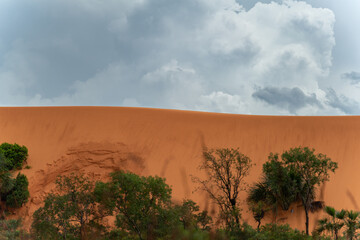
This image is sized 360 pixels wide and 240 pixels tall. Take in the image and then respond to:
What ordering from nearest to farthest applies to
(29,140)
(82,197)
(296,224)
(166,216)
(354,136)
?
(166,216) → (82,197) → (296,224) → (354,136) → (29,140)

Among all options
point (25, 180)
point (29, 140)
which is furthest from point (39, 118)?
point (25, 180)

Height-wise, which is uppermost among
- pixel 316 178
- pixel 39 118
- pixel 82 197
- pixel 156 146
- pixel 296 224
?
pixel 39 118

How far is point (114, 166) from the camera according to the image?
25.3 metres

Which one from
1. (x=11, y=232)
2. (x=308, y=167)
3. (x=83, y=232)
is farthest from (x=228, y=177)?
(x=11, y=232)

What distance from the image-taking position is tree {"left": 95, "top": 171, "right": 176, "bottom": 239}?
12.8 meters

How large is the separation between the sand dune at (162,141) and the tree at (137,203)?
9086 millimetres

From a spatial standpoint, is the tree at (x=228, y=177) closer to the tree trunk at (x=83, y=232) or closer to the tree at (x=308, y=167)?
the tree at (x=308, y=167)

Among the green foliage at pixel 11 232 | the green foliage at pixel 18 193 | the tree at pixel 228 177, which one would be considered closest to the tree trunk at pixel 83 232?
the green foliage at pixel 11 232

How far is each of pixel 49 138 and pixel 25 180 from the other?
8769 mm

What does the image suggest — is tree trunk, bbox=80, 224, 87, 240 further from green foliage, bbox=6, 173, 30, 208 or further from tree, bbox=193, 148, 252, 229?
green foliage, bbox=6, 173, 30, 208

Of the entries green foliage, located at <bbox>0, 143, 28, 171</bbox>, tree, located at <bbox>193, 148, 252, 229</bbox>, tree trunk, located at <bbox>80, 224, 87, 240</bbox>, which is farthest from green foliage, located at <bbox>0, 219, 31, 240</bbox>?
tree, located at <bbox>193, 148, 252, 229</bbox>

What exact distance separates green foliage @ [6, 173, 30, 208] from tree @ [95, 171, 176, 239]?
1145cm

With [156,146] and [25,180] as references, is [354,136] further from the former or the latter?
[25,180]

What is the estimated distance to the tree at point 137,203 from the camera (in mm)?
12766
